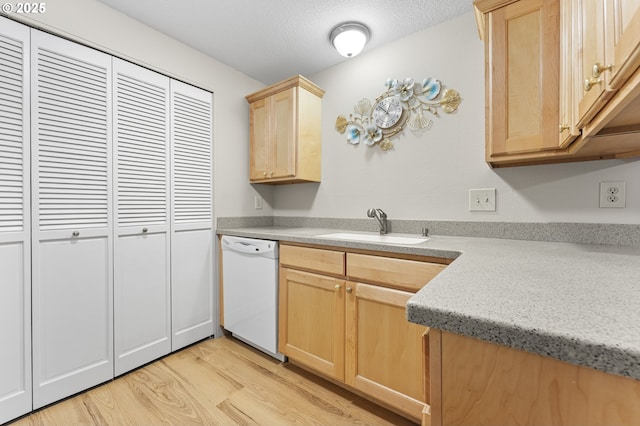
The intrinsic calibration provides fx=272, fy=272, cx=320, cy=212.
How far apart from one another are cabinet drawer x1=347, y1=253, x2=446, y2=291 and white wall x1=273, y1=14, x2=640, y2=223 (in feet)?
2.16

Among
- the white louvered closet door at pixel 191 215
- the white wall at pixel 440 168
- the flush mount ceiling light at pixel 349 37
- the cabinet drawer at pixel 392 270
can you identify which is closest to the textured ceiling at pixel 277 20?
the flush mount ceiling light at pixel 349 37

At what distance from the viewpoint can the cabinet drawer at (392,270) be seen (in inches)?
48.3

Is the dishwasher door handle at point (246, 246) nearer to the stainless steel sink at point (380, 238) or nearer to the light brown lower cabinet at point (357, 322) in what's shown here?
the light brown lower cabinet at point (357, 322)

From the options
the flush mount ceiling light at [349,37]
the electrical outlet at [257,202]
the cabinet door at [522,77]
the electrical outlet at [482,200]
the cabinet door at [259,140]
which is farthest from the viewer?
the electrical outlet at [257,202]

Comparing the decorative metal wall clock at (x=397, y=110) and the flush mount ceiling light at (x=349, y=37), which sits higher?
the flush mount ceiling light at (x=349, y=37)

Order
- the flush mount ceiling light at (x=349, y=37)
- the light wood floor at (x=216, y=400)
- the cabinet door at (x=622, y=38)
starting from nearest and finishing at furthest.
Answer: the cabinet door at (x=622, y=38)
the light wood floor at (x=216, y=400)
the flush mount ceiling light at (x=349, y=37)

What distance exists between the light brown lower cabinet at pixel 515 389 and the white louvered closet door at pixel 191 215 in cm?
191

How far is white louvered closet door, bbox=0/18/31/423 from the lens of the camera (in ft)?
4.26

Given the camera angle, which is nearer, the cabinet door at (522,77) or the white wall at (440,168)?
the cabinet door at (522,77)

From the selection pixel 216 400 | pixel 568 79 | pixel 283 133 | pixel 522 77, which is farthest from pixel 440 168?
pixel 216 400

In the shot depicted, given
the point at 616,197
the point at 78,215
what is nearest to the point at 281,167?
the point at 78,215

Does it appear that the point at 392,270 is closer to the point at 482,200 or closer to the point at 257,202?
the point at 482,200

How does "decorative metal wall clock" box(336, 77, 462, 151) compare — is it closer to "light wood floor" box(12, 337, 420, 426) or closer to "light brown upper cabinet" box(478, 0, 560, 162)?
"light brown upper cabinet" box(478, 0, 560, 162)
